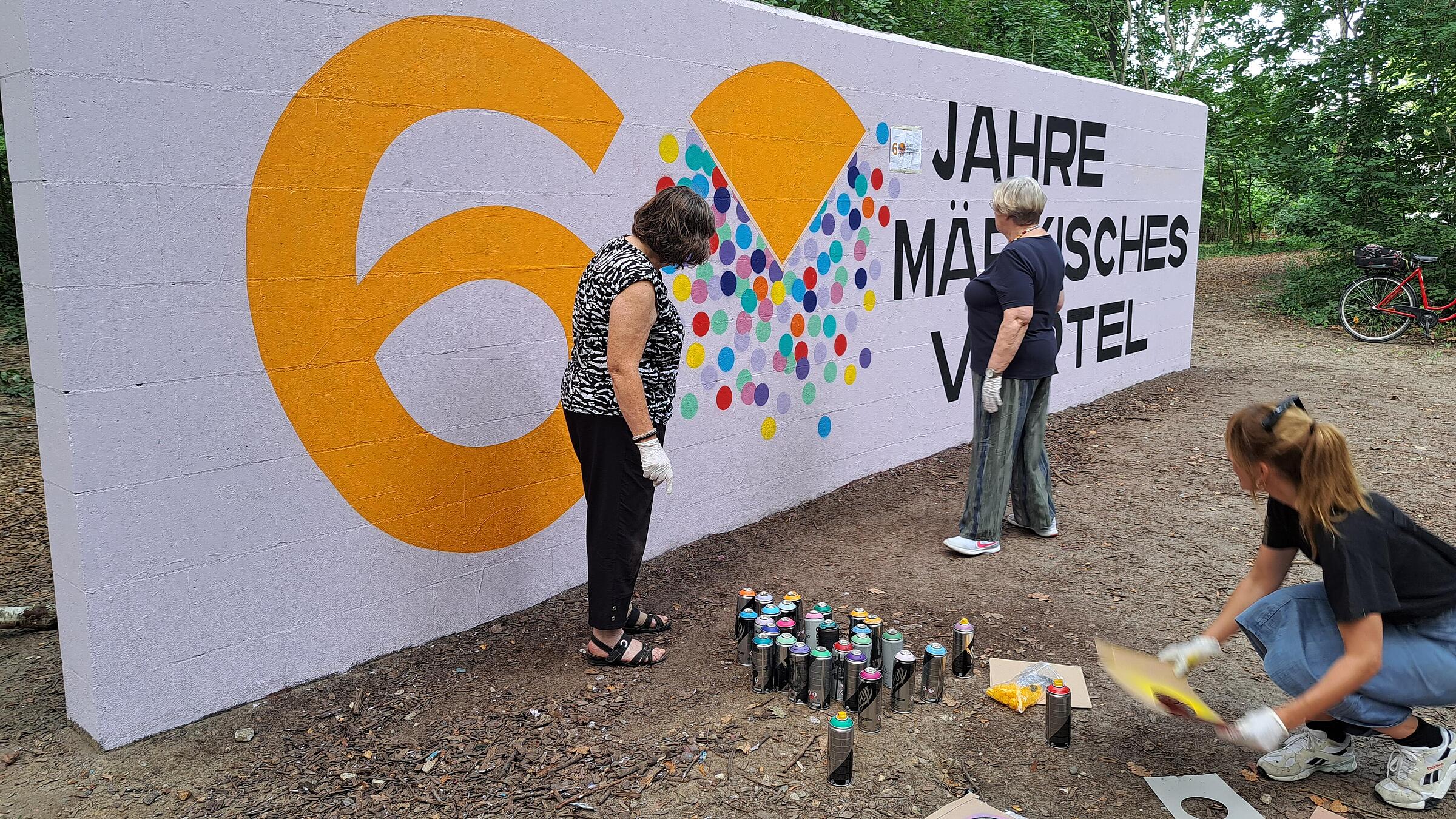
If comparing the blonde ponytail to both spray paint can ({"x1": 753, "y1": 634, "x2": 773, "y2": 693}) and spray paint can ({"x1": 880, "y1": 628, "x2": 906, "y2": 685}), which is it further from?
spray paint can ({"x1": 753, "y1": 634, "x2": 773, "y2": 693})

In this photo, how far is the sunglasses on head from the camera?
2473 mm

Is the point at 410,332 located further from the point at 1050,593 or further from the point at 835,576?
the point at 1050,593

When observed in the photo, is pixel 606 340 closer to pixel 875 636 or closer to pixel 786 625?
pixel 786 625

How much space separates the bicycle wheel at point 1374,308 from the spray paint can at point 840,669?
10.4m

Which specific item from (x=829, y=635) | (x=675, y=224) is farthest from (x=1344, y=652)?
(x=675, y=224)

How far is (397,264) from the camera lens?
3523 mm

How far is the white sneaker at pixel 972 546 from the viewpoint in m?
4.84

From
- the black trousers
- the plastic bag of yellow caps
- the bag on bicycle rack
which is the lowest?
the plastic bag of yellow caps

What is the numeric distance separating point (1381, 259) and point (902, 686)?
10578mm

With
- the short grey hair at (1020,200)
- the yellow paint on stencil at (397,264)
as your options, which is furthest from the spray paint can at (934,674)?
the short grey hair at (1020,200)

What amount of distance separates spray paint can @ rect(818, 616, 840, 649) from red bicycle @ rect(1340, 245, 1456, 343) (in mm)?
10240

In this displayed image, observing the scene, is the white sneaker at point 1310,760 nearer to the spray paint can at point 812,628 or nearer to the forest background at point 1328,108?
the spray paint can at point 812,628

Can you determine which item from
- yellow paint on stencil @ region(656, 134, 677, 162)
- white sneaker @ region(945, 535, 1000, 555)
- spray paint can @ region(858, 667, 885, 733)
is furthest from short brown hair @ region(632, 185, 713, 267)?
white sneaker @ region(945, 535, 1000, 555)

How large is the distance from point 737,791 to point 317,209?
7.52ft
